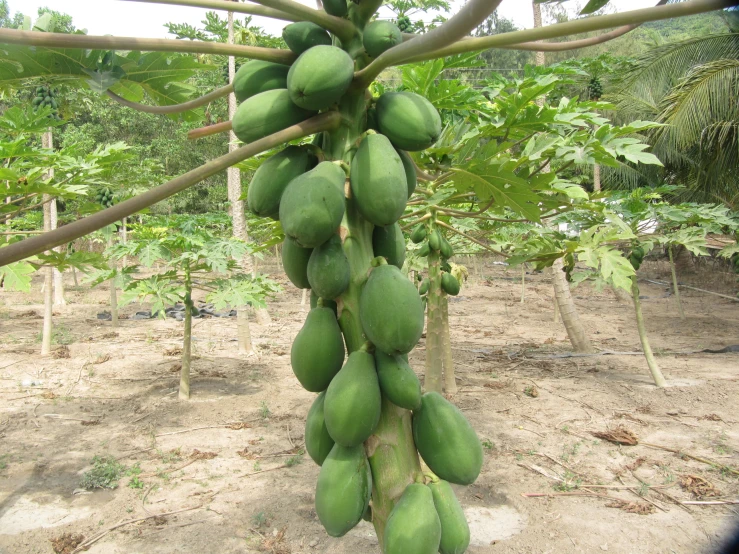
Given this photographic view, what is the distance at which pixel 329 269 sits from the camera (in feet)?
3.22

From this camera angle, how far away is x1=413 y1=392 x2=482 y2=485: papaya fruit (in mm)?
1015

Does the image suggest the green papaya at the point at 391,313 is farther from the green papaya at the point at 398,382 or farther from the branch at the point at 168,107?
the branch at the point at 168,107

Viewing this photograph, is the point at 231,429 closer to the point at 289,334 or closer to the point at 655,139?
the point at 289,334

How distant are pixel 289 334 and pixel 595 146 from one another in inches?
287

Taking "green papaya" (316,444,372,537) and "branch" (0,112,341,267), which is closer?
"branch" (0,112,341,267)

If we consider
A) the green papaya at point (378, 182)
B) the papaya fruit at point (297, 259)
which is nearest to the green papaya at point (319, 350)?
the papaya fruit at point (297, 259)

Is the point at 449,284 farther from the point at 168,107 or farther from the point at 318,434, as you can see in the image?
the point at 318,434

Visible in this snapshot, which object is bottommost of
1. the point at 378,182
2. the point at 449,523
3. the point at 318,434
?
the point at 449,523

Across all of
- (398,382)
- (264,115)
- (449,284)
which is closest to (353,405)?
(398,382)

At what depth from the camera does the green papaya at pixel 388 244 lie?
113cm

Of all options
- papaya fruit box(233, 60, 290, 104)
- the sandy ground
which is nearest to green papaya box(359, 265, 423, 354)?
papaya fruit box(233, 60, 290, 104)

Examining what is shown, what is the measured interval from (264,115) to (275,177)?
118 millimetres

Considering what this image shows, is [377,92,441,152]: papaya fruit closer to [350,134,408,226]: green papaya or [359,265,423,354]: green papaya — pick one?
[350,134,408,226]: green papaya

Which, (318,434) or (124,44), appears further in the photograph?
(318,434)
